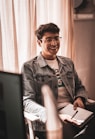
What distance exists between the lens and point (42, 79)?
6.01ft

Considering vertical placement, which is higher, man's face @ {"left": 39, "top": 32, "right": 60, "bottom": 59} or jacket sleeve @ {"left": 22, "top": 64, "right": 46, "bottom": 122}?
man's face @ {"left": 39, "top": 32, "right": 60, "bottom": 59}

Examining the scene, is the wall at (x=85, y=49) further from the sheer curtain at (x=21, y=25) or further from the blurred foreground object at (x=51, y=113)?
the blurred foreground object at (x=51, y=113)

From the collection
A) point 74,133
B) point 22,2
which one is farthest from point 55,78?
point 22,2

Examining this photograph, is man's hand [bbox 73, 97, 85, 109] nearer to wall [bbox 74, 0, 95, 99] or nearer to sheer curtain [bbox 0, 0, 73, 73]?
sheer curtain [bbox 0, 0, 73, 73]

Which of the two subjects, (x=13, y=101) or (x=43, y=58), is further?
(x=43, y=58)

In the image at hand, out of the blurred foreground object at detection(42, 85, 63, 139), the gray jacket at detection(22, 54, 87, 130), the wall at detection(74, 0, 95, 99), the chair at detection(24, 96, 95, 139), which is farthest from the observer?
the wall at detection(74, 0, 95, 99)

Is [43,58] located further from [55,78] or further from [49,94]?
[49,94]

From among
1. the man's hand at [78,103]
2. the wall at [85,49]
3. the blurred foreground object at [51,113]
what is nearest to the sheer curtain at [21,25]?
the blurred foreground object at [51,113]

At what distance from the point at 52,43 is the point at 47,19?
423 millimetres

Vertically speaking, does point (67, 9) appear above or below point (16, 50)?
above

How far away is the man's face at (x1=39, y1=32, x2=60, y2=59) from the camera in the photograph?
1853mm

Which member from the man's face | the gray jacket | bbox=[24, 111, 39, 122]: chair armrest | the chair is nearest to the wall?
the gray jacket

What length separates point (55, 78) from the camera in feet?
6.17

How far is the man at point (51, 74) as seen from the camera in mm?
1769
